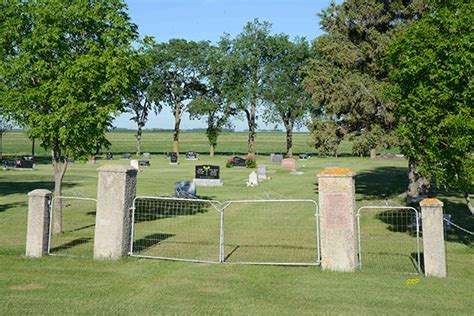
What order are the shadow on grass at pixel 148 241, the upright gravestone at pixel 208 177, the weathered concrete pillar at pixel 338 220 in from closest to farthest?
the weathered concrete pillar at pixel 338 220 → the shadow on grass at pixel 148 241 → the upright gravestone at pixel 208 177

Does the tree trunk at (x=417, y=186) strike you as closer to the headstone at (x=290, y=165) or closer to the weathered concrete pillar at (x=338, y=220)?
the weathered concrete pillar at (x=338, y=220)

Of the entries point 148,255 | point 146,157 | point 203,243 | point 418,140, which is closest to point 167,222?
point 203,243

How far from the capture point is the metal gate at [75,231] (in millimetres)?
12969

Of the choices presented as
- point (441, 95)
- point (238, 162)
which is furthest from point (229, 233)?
point (238, 162)

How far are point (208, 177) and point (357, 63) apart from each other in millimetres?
12083

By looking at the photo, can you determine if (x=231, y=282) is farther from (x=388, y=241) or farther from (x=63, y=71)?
(x=63, y=71)

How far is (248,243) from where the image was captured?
14.6 meters

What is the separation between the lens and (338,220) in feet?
35.4

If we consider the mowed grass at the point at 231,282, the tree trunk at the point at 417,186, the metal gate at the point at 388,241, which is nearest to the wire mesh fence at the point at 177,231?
the mowed grass at the point at 231,282

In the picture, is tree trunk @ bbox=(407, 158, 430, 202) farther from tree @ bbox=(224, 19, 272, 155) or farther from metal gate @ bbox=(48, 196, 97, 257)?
tree @ bbox=(224, 19, 272, 155)

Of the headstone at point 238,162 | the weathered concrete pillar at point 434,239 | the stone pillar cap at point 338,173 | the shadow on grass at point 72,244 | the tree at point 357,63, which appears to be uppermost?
the tree at point 357,63

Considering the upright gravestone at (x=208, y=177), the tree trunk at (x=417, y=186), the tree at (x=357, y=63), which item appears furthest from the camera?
the upright gravestone at (x=208, y=177)

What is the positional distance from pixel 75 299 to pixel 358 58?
23.2 m

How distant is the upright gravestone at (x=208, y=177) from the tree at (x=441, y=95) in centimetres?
1939
